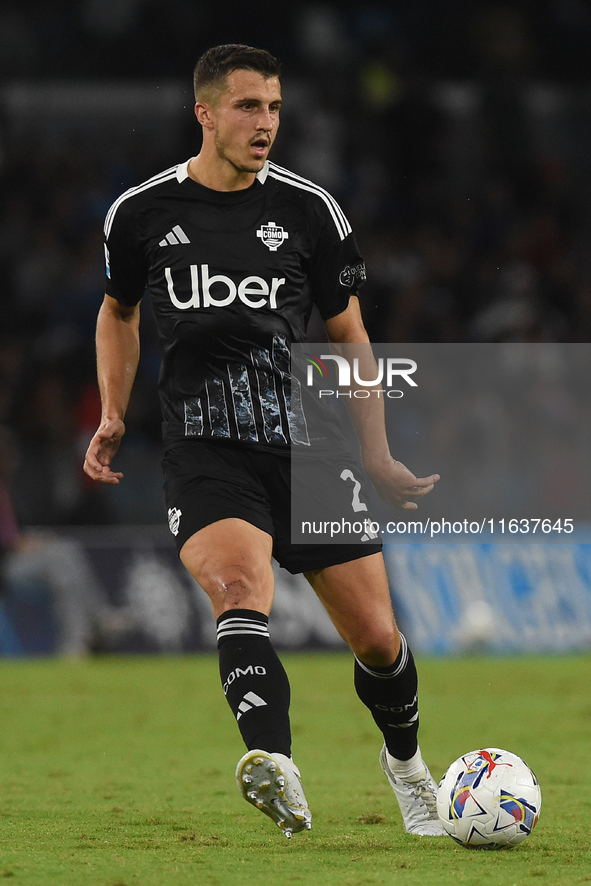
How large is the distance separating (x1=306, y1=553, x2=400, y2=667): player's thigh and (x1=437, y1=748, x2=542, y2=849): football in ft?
1.73

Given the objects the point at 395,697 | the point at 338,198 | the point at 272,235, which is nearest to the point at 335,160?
the point at 338,198

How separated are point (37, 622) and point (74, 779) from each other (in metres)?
5.77

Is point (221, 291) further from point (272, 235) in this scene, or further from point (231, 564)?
point (231, 564)

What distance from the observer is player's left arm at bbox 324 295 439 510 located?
15.0 ft

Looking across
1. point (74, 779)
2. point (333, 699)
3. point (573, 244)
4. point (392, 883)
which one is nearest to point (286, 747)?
point (392, 883)

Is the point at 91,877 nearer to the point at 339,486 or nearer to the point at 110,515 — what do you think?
the point at 339,486

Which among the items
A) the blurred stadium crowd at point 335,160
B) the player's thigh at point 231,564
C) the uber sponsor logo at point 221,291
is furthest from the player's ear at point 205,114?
the blurred stadium crowd at point 335,160

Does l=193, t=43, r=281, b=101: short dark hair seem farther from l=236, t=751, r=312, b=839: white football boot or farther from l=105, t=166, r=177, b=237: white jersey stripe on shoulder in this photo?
l=236, t=751, r=312, b=839: white football boot

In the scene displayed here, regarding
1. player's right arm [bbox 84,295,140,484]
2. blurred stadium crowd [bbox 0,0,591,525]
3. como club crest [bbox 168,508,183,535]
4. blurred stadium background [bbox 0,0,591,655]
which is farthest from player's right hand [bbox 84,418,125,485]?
blurred stadium crowd [bbox 0,0,591,525]

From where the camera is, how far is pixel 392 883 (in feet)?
11.3

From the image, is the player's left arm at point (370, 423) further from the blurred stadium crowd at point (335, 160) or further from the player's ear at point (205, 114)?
the blurred stadium crowd at point (335, 160)

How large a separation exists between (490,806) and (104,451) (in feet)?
5.81

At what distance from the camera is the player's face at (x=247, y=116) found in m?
4.33

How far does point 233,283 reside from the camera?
171 inches
